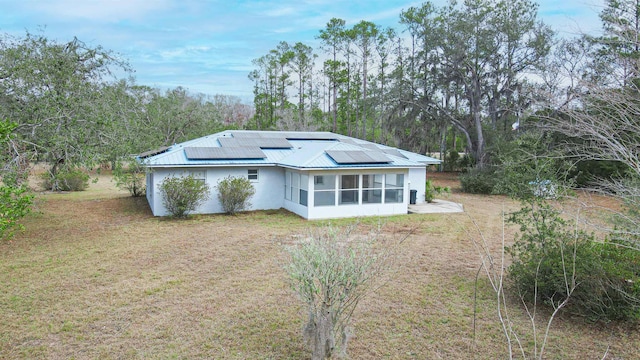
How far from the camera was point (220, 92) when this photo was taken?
49.2 metres

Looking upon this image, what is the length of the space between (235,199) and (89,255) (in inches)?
233

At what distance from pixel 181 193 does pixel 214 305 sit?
795 cm

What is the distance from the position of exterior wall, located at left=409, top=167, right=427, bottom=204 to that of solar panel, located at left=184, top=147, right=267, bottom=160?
6.73 metres

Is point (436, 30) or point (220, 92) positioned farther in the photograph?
point (220, 92)

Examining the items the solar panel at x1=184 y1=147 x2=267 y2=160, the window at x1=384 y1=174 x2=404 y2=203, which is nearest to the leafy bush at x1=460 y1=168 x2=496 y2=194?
the window at x1=384 y1=174 x2=404 y2=203

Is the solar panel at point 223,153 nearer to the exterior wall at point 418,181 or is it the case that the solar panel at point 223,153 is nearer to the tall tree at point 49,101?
the tall tree at point 49,101

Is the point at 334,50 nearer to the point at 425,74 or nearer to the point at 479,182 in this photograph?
the point at 425,74

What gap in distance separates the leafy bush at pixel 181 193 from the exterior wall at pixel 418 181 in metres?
9.10

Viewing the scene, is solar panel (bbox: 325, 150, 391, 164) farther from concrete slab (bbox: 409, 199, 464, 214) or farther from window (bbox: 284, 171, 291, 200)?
concrete slab (bbox: 409, 199, 464, 214)

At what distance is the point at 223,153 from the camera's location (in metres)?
15.1

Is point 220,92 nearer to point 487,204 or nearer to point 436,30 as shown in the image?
point 436,30

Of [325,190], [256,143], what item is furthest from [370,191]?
[256,143]

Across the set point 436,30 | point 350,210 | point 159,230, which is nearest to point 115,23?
point 159,230

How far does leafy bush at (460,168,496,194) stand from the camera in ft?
72.1
